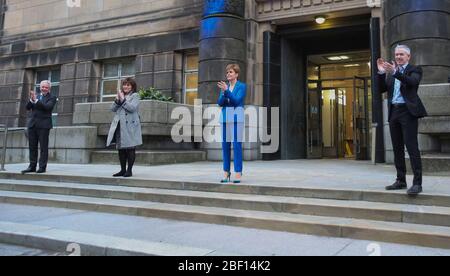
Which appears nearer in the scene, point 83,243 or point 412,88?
point 83,243

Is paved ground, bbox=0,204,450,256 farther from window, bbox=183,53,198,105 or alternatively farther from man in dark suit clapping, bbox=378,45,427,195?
window, bbox=183,53,198,105

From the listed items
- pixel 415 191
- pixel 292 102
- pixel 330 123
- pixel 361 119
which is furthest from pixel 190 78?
pixel 415 191

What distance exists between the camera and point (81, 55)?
17.4 m

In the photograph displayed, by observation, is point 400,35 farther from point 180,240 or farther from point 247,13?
point 180,240

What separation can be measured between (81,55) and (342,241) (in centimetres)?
1570

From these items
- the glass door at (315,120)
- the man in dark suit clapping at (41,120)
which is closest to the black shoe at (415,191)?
the man in dark suit clapping at (41,120)

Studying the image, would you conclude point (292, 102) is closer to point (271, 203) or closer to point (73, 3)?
point (271, 203)

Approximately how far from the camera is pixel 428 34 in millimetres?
10492

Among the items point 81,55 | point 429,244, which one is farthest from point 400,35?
point 81,55

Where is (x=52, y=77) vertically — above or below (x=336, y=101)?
above

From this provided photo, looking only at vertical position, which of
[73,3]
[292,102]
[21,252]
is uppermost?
[73,3]

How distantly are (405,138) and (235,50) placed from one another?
339 inches

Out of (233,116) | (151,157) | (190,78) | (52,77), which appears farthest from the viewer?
(52,77)

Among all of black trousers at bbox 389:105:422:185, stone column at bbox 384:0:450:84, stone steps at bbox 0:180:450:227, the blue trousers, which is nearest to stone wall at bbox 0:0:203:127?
stone column at bbox 384:0:450:84
